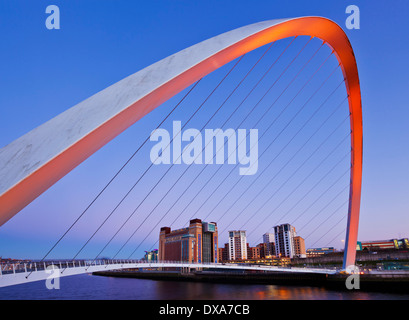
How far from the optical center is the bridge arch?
122 inches

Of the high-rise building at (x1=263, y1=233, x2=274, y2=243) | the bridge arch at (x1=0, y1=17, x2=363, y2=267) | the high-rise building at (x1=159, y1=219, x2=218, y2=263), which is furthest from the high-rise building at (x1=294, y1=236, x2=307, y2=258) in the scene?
the bridge arch at (x1=0, y1=17, x2=363, y2=267)

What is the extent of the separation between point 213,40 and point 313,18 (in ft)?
17.0

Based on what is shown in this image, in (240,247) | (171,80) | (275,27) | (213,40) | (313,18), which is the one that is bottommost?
(240,247)

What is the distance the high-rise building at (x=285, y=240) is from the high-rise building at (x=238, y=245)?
17993mm

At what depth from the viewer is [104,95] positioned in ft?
13.4

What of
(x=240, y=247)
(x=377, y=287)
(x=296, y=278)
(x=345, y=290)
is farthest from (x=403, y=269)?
(x=240, y=247)

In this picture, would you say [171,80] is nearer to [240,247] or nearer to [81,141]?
[81,141]

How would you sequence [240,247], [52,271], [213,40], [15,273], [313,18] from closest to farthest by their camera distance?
[213,40]
[15,273]
[52,271]
[313,18]
[240,247]

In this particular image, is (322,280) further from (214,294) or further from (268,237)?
(268,237)

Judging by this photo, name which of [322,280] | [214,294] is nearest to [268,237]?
[322,280]

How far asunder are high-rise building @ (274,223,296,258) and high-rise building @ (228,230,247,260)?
59.0 ft

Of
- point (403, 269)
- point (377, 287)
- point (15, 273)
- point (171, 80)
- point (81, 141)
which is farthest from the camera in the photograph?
point (403, 269)

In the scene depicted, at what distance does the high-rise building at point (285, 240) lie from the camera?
9088cm

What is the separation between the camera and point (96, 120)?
11.6 feet
